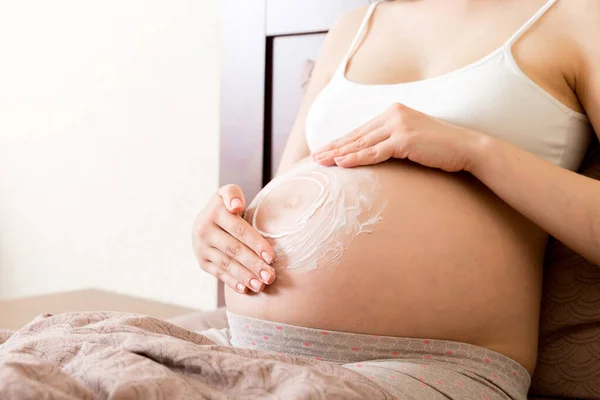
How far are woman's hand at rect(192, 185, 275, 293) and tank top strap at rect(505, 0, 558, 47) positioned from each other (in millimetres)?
464

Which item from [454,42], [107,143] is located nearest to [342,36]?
[454,42]

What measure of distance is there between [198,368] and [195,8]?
1655 millimetres

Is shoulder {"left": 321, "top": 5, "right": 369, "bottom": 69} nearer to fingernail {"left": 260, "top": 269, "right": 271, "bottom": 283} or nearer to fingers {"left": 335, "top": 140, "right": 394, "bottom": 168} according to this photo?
fingers {"left": 335, "top": 140, "right": 394, "bottom": 168}

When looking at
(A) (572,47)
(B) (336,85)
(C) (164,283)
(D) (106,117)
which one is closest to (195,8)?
(D) (106,117)

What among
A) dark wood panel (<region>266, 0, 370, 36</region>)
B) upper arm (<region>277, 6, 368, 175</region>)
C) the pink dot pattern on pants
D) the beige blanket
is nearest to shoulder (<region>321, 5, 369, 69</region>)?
upper arm (<region>277, 6, 368, 175</region>)

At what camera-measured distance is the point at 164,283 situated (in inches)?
87.4

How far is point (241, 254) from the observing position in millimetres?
940

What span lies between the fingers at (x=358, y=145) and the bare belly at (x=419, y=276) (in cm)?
4

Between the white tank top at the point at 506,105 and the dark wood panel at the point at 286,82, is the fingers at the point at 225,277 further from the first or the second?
the dark wood panel at the point at 286,82

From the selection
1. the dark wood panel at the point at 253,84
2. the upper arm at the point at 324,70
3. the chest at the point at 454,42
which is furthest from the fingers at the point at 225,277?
the dark wood panel at the point at 253,84

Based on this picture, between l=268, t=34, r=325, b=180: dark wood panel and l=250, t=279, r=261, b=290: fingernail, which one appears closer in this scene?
l=250, t=279, r=261, b=290: fingernail

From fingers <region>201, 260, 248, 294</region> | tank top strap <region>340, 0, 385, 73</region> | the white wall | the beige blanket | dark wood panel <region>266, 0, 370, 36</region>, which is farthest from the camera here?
the white wall

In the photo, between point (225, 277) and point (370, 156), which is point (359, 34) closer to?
point (370, 156)

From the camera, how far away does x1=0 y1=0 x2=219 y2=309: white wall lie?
2.12 m
